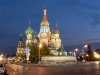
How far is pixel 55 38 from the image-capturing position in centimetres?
11325

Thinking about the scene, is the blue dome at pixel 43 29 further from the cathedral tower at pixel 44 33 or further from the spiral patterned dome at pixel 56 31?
the spiral patterned dome at pixel 56 31

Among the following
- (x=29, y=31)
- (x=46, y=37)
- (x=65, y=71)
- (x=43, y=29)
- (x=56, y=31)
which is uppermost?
(x=56, y=31)

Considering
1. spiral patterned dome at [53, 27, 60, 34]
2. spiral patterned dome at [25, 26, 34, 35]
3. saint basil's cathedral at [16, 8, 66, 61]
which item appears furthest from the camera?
spiral patterned dome at [53, 27, 60, 34]

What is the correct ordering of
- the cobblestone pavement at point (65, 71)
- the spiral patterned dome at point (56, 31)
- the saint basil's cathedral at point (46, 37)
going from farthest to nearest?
the spiral patterned dome at point (56, 31) < the saint basil's cathedral at point (46, 37) < the cobblestone pavement at point (65, 71)

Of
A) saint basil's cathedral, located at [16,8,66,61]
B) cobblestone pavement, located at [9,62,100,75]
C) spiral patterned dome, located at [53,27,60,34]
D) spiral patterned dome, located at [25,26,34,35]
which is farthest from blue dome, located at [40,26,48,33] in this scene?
cobblestone pavement, located at [9,62,100,75]

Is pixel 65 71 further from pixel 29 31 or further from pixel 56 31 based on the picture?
pixel 56 31

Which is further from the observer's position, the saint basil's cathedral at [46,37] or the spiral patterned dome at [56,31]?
the spiral patterned dome at [56,31]

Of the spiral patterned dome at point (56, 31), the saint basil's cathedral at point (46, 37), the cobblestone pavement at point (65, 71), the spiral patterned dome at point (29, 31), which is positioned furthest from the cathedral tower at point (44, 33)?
the cobblestone pavement at point (65, 71)

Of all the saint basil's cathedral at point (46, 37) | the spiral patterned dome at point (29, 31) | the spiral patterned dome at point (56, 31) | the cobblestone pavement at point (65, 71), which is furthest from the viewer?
the spiral patterned dome at point (56, 31)

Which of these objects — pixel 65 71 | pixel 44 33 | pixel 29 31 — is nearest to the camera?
pixel 65 71

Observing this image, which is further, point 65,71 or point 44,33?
point 44,33

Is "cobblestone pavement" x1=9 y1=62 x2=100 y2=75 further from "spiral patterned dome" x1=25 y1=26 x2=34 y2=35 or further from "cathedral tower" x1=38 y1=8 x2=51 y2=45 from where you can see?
"spiral patterned dome" x1=25 y1=26 x2=34 y2=35

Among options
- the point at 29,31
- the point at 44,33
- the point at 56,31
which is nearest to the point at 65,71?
the point at 44,33

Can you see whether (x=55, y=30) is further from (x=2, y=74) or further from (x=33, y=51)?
(x=2, y=74)
